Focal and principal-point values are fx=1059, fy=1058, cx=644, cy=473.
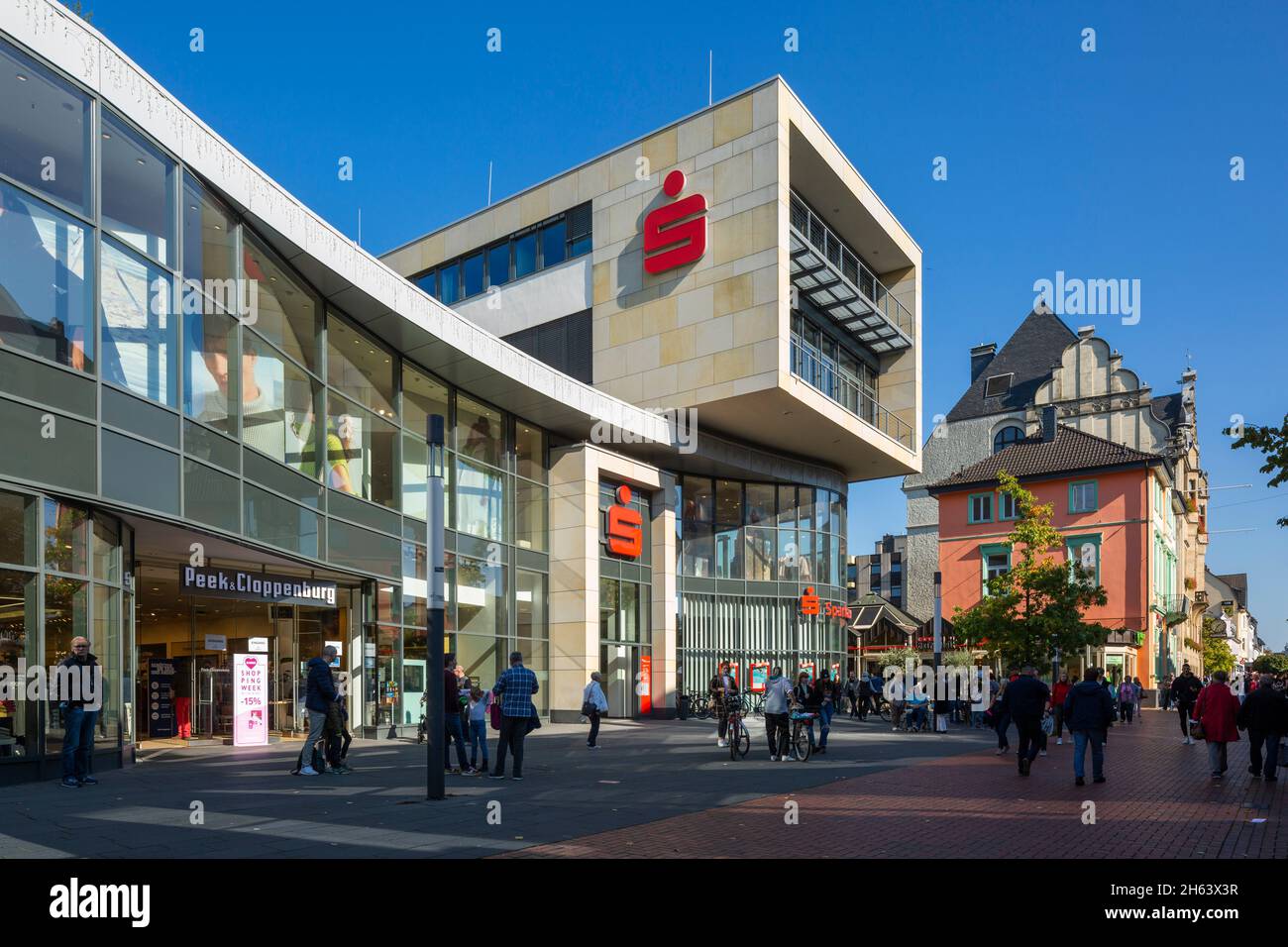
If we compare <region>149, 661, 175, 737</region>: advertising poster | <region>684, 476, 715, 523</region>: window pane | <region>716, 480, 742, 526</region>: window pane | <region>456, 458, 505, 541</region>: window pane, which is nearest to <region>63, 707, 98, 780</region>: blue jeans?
<region>149, 661, 175, 737</region>: advertising poster

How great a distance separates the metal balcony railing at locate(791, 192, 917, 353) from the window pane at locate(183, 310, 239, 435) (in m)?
19.2

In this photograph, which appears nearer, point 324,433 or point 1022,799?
point 1022,799

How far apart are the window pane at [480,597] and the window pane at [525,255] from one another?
12.3 metres

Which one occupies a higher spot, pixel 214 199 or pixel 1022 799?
pixel 214 199

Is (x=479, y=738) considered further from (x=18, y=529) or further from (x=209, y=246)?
(x=209, y=246)

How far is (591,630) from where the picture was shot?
2956 cm

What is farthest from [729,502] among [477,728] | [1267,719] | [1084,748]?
[1267,719]

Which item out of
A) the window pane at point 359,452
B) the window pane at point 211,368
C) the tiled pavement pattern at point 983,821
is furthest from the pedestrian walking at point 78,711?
the window pane at point 359,452

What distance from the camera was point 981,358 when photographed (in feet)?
237

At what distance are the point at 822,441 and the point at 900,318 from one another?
7.81 m

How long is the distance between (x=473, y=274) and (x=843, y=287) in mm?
13061

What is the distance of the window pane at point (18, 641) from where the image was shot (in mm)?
12305
